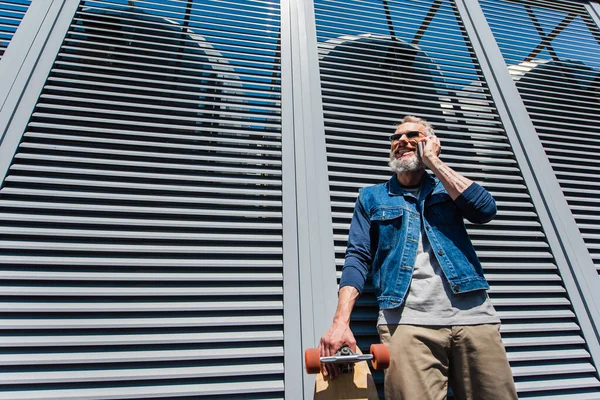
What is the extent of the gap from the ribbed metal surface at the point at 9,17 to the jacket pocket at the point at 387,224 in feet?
7.90

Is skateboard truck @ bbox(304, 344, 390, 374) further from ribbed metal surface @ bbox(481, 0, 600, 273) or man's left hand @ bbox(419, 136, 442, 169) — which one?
ribbed metal surface @ bbox(481, 0, 600, 273)

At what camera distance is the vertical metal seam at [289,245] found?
138cm

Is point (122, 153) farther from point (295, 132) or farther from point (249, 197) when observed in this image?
point (295, 132)

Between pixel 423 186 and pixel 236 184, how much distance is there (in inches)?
40.6

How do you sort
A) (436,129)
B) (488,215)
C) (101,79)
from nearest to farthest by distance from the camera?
(488,215) < (101,79) < (436,129)

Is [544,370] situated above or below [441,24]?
below

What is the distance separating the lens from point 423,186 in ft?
5.39

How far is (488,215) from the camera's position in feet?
4.68

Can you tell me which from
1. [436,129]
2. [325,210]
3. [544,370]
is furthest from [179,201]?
[544,370]

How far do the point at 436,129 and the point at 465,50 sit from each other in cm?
104

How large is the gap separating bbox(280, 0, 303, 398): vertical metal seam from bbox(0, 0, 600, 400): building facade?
0.03 ft

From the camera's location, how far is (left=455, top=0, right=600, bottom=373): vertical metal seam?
1762mm

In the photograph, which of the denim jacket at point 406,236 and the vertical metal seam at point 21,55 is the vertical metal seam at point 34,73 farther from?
the denim jacket at point 406,236

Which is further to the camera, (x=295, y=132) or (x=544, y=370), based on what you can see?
(x=295, y=132)
